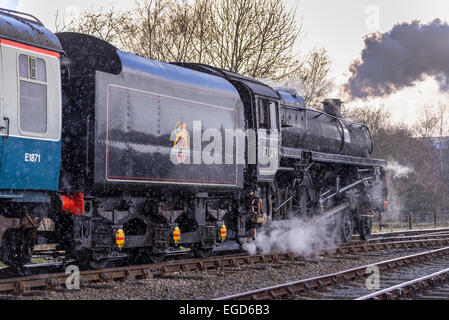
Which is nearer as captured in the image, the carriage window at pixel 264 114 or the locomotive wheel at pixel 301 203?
the carriage window at pixel 264 114

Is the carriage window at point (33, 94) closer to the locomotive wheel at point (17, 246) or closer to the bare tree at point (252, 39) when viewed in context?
the locomotive wheel at point (17, 246)

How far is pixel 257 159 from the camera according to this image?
13.0 metres

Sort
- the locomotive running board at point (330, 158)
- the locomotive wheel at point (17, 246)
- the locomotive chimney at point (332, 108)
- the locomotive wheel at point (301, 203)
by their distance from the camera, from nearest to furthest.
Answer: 1. the locomotive wheel at point (17, 246)
2. the locomotive running board at point (330, 158)
3. the locomotive wheel at point (301, 203)
4. the locomotive chimney at point (332, 108)

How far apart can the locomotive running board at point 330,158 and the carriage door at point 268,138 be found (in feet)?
1.73

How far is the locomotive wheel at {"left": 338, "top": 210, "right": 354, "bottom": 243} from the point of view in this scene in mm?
17438

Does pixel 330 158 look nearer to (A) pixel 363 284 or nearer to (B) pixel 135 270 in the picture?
(A) pixel 363 284

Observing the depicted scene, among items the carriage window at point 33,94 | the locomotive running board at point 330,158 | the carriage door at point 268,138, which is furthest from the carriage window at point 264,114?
the carriage window at point 33,94

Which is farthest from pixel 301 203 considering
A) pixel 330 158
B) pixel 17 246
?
pixel 17 246

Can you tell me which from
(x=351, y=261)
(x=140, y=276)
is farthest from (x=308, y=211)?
(x=140, y=276)

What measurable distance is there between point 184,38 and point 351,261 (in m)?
13.7

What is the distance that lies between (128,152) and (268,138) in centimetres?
445

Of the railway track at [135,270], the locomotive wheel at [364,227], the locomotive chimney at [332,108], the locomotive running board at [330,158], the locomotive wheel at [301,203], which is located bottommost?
the railway track at [135,270]

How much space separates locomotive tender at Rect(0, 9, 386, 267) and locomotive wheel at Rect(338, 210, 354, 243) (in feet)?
9.98

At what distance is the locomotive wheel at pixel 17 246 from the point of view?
868 cm
